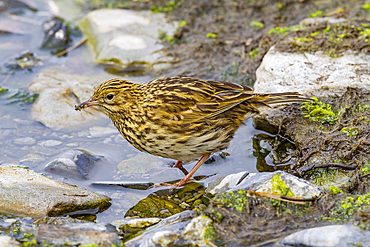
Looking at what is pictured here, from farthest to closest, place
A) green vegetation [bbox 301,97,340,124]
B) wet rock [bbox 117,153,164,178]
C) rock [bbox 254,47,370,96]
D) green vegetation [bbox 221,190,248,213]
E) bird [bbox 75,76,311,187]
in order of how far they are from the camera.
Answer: rock [bbox 254,47,370,96] → wet rock [bbox 117,153,164,178] → green vegetation [bbox 301,97,340,124] → bird [bbox 75,76,311,187] → green vegetation [bbox 221,190,248,213]

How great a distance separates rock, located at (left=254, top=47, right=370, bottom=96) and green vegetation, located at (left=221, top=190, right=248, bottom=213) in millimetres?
2616

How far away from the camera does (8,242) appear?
5047 millimetres

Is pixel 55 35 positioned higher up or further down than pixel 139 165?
higher up

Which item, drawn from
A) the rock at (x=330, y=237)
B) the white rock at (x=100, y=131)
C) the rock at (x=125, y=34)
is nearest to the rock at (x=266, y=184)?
the rock at (x=330, y=237)

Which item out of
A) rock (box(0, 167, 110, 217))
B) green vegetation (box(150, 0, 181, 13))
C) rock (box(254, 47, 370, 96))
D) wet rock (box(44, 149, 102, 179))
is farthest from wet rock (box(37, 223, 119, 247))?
green vegetation (box(150, 0, 181, 13))

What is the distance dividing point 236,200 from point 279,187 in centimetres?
54

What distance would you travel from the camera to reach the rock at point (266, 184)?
5473 mm

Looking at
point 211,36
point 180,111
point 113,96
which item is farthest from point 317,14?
point 113,96

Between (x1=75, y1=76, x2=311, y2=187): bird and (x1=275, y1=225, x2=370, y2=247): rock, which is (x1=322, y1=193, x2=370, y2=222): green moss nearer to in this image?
(x1=275, y1=225, x2=370, y2=247): rock

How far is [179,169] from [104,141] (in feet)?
4.83

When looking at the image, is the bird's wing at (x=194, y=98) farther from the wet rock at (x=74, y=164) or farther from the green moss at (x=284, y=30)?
the green moss at (x=284, y=30)

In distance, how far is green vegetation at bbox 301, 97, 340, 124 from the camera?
22.7 feet

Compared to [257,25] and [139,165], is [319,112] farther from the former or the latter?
[257,25]

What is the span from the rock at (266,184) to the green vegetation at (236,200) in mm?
188
